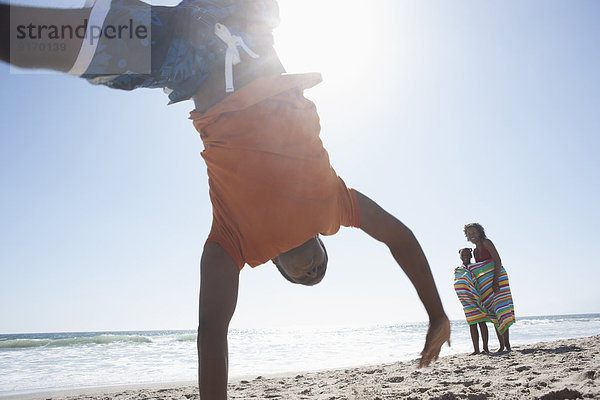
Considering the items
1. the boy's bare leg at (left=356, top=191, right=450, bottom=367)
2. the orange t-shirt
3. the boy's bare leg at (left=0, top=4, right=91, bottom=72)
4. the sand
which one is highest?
the boy's bare leg at (left=0, top=4, right=91, bottom=72)

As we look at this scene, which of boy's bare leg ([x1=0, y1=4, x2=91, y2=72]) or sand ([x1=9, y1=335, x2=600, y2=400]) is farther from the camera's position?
sand ([x1=9, y1=335, x2=600, y2=400])

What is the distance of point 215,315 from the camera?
1.40 metres

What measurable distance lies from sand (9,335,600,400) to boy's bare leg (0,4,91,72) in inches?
113

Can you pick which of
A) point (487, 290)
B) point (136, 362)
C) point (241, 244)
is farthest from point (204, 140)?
point (136, 362)

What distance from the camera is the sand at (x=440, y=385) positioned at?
270cm

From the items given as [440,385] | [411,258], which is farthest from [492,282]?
[411,258]

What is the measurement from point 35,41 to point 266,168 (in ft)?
2.58

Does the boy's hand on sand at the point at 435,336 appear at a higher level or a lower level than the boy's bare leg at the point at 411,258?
lower

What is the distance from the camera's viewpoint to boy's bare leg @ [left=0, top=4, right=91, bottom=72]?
117 cm

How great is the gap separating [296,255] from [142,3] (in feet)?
3.49

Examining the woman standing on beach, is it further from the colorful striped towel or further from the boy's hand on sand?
the boy's hand on sand

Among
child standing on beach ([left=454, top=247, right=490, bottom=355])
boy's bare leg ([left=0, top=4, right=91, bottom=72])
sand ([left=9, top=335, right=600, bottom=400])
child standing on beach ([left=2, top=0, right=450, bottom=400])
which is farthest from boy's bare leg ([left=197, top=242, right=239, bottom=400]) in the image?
child standing on beach ([left=454, top=247, right=490, bottom=355])

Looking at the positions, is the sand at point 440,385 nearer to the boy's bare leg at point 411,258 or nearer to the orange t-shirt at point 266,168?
the boy's bare leg at point 411,258

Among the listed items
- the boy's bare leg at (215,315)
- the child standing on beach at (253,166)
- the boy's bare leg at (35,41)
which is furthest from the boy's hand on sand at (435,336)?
the boy's bare leg at (35,41)
